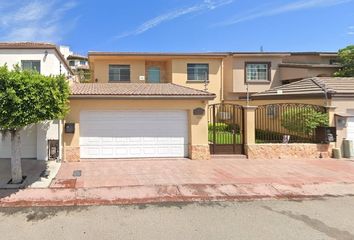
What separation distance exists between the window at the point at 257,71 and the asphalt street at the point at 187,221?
18.0 metres

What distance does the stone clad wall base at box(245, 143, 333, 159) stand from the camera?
1370 centimetres

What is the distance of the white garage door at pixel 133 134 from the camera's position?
1291 centimetres

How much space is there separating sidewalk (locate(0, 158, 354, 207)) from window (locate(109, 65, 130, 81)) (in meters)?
13.0

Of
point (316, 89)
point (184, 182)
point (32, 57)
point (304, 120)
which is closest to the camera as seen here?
point (184, 182)

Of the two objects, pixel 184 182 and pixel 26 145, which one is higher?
pixel 26 145

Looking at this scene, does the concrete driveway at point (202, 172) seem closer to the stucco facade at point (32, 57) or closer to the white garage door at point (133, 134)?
the white garage door at point (133, 134)

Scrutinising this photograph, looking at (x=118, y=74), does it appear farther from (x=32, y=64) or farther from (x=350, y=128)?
(x=350, y=128)

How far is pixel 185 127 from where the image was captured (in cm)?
1359

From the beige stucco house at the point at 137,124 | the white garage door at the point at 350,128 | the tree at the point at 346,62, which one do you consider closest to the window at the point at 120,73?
Result: the beige stucco house at the point at 137,124

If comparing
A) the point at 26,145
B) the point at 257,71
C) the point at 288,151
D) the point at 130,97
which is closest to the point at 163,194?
the point at 130,97

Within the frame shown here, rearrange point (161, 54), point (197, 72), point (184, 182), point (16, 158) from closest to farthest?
point (16, 158), point (184, 182), point (161, 54), point (197, 72)

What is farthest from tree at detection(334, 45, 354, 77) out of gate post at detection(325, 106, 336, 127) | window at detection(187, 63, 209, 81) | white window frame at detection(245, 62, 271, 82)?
gate post at detection(325, 106, 336, 127)

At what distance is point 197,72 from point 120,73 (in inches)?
245

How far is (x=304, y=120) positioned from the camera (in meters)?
14.5
